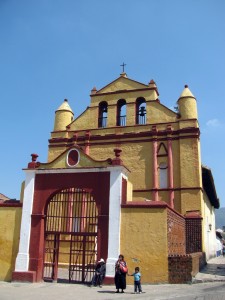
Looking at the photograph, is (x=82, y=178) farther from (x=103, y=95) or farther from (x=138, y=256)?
(x=103, y=95)

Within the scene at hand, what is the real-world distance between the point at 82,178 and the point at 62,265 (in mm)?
6498

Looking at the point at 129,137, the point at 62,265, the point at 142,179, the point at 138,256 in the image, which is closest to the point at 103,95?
the point at 129,137

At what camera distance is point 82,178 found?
1473 cm

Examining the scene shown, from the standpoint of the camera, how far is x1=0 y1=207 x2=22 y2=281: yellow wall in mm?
14594

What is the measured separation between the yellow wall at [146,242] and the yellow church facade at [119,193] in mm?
37

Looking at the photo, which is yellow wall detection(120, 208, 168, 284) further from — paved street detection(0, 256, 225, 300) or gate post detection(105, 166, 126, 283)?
paved street detection(0, 256, 225, 300)

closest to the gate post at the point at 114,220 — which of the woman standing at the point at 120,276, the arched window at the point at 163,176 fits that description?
the woman standing at the point at 120,276

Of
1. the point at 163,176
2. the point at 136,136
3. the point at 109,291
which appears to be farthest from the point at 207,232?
the point at 109,291

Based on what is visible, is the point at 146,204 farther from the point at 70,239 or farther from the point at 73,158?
the point at 70,239

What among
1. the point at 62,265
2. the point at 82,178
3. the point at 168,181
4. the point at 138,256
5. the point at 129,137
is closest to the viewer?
the point at 138,256

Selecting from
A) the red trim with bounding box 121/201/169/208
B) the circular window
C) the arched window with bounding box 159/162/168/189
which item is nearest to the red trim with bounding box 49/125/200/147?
the arched window with bounding box 159/162/168/189

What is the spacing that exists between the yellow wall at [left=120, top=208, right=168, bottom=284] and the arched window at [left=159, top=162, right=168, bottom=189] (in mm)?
7162

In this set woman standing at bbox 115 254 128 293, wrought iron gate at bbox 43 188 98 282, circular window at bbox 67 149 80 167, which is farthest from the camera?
circular window at bbox 67 149 80 167

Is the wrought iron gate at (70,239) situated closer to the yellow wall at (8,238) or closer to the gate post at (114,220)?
the gate post at (114,220)
